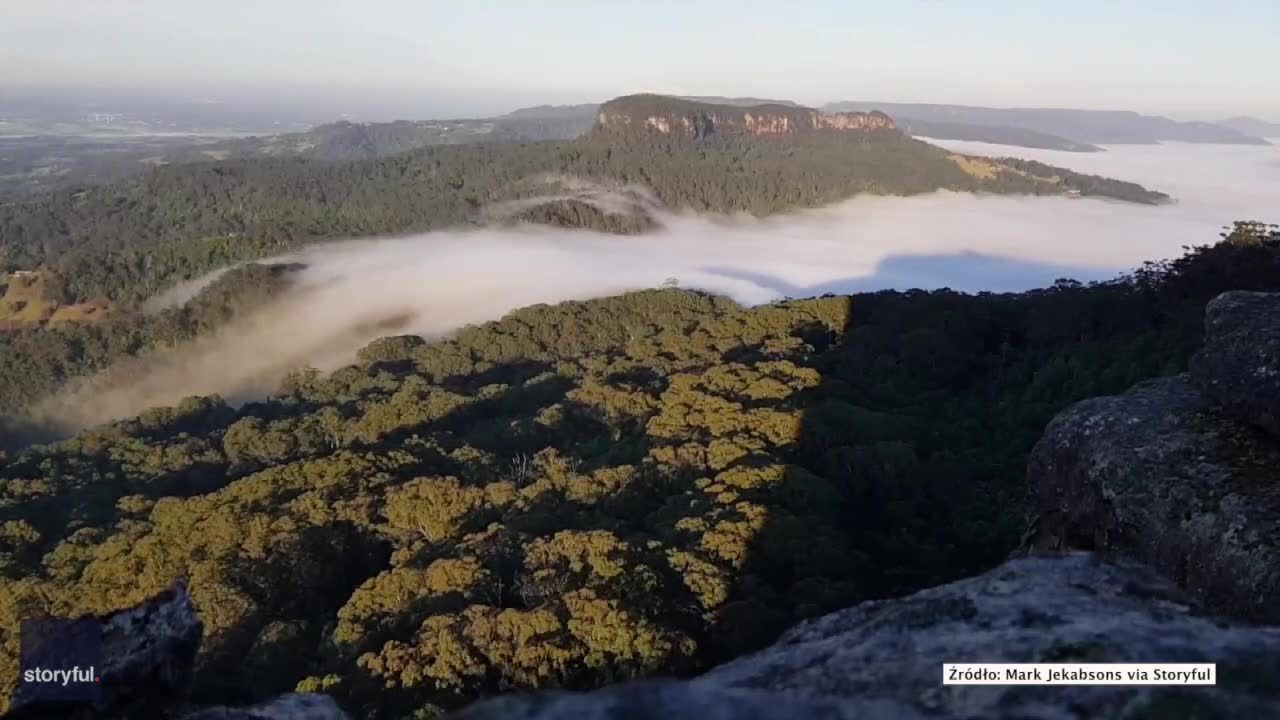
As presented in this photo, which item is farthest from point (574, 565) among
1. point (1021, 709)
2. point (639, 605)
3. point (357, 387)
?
point (357, 387)

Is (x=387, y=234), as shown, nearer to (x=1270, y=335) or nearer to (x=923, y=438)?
(x=923, y=438)

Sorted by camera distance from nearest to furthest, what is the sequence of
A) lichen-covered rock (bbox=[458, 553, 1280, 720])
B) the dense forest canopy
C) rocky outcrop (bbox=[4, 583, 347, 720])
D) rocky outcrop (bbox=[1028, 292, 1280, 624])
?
1. lichen-covered rock (bbox=[458, 553, 1280, 720])
2. rocky outcrop (bbox=[4, 583, 347, 720])
3. rocky outcrop (bbox=[1028, 292, 1280, 624])
4. the dense forest canopy

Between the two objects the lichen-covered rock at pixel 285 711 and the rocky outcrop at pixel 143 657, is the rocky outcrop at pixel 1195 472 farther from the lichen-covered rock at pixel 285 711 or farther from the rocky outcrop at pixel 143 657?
the rocky outcrop at pixel 143 657

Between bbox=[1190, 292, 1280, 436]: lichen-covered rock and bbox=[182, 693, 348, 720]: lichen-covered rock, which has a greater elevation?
bbox=[1190, 292, 1280, 436]: lichen-covered rock

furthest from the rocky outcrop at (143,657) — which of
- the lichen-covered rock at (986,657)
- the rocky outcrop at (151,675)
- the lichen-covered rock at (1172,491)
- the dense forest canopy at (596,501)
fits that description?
the dense forest canopy at (596,501)

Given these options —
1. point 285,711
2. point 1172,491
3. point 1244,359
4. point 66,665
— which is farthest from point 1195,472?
point 66,665
